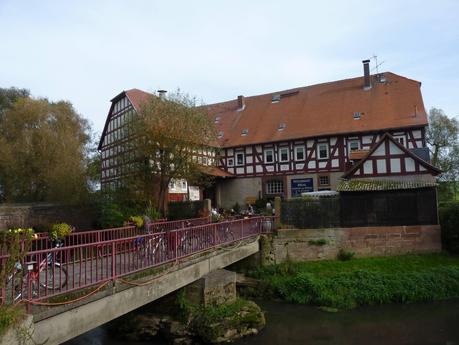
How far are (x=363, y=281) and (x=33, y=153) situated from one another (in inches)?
897

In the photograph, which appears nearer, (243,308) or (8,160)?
(243,308)

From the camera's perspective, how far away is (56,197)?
1083 inches

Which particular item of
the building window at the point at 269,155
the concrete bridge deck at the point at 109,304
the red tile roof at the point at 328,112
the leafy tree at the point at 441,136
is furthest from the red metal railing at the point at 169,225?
the leafy tree at the point at 441,136

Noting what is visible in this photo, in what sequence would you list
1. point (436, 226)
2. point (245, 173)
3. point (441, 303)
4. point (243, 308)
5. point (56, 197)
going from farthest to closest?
point (245, 173)
point (56, 197)
point (436, 226)
point (441, 303)
point (243, 308)

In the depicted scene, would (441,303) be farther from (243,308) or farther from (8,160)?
(8,160)

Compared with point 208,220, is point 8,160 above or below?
above

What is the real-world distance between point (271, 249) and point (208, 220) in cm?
331

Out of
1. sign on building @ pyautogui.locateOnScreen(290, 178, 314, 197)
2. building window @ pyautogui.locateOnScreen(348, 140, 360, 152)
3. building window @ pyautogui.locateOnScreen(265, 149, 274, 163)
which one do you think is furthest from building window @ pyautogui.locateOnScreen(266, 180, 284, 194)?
building window @ pyautogui.locateOnScreen(348, 140, 360, 152)

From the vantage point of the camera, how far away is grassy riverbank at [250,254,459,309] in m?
16.9

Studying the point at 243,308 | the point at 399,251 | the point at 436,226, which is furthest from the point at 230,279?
the point at 436,226

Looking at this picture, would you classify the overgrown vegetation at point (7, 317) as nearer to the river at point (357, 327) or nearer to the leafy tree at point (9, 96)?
the river at point (357, 327)

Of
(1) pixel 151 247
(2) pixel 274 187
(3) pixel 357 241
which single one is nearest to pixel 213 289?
(1) pixel 151 247

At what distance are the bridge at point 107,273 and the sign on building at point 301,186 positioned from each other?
17077 millimetres

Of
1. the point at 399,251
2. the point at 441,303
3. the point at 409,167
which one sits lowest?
the point at 441,303
